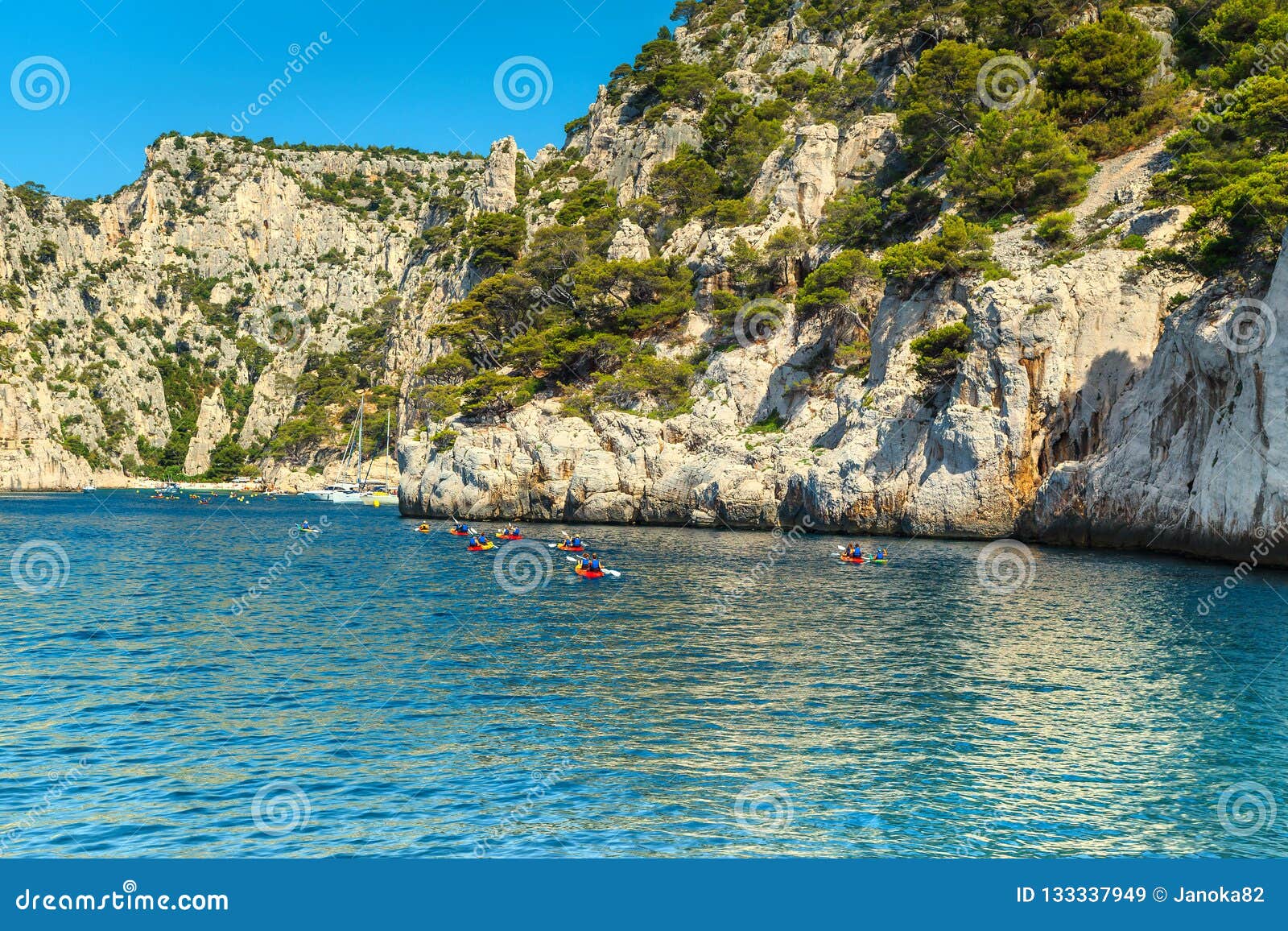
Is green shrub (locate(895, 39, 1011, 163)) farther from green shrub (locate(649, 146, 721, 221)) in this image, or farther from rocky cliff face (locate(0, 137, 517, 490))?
rocky cliff face (locate(0, 137, 517, 490))

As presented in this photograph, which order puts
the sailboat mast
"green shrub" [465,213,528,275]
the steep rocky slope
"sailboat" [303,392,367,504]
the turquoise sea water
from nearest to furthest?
the turquoise sea water, the steep rocky slope, "green shrub" [465,213,528,275], "sailboat" [303,392,367,504], the sailboat mast

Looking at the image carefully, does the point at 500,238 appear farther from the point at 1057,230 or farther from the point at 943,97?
the point at 1057,230

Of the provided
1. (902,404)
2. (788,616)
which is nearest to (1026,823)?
(788,616)

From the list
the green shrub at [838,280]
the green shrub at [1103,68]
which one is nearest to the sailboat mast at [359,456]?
the green shrub at [838,280]

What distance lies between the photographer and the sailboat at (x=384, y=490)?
407 ft

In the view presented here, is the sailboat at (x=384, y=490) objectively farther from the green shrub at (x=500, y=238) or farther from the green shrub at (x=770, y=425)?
the green shrub at (x=770, y=425)

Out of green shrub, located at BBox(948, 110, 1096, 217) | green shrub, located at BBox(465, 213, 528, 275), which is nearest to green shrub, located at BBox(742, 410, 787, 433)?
green shrub, located at BBox(948, 110, 1096, 217)

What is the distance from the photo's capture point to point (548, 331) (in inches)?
3770

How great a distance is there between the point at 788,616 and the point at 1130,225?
4354cm

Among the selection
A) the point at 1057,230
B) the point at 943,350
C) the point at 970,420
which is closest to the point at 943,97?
the point at 1057,230

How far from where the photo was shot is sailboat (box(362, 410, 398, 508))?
124m

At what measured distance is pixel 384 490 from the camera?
13350 centimetres

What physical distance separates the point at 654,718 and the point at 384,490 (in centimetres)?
11803

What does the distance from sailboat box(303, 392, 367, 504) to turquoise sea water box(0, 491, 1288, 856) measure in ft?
266
